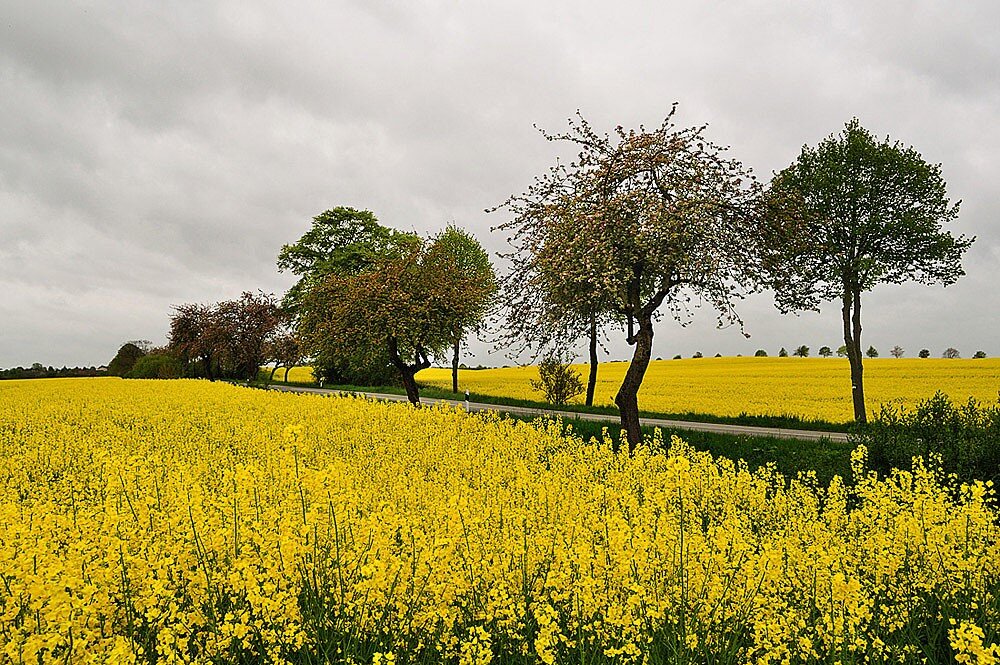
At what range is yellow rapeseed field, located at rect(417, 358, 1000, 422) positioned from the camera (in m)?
28.1

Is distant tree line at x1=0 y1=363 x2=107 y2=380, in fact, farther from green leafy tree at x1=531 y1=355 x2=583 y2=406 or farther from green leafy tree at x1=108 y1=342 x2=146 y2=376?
green leafy tree at x1=531 y1=355 x2=583 y2=406

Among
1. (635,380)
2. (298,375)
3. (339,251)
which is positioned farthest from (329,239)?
(635,380)

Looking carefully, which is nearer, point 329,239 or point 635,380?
point 635,380

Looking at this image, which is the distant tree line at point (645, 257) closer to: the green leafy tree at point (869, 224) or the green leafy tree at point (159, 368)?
the green leafy tree at point (869, 224)

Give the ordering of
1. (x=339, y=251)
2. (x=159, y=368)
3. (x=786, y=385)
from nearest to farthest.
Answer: (x=786, y=385), (x=339, y=251), (x=159, y=368)

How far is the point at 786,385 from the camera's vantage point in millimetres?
35781

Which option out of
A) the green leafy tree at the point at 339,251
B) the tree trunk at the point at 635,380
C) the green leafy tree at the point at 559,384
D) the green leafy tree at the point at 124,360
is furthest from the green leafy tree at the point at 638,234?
the green leafy tree at the point at 124,360

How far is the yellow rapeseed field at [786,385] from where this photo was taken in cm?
2809

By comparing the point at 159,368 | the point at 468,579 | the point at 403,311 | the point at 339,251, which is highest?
the point at 339,251

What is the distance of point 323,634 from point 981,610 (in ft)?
16.0

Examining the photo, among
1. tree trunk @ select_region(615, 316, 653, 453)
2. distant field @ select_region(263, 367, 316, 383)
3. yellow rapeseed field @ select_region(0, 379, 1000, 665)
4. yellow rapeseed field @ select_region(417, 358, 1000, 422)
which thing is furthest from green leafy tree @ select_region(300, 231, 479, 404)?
distant field @ select_region(263, 367, 316, 383)

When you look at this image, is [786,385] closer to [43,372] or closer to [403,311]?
[403,311]

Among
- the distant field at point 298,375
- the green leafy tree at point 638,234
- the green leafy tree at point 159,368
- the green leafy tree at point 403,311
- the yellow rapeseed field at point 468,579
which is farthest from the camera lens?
the distant field at point 298,375

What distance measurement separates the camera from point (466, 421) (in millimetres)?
14008
